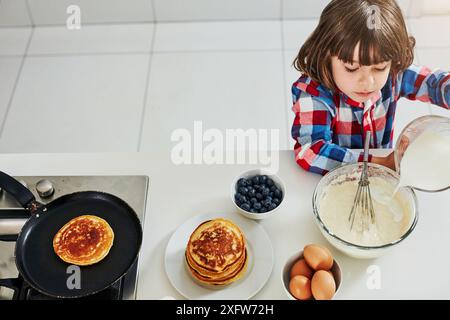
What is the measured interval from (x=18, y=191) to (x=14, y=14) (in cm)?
199

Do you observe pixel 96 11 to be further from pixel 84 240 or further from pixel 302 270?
pixel 302 270

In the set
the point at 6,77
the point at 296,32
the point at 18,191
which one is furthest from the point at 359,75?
the point at 6,77

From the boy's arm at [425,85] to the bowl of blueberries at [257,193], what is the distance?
50 centimetres

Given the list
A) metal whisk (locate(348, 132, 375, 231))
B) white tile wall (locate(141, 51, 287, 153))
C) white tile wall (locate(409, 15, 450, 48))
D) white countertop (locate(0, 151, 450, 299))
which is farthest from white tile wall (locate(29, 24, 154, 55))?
metal whisk (locate(348, 132, 375, 231))

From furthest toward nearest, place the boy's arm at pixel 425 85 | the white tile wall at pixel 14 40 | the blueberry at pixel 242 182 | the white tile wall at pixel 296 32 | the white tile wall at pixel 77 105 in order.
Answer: the white tile wall at pixel 14 40, the white tile wall at pixel 296 32, the white tile wall at pixel 77 105, the boy's arm at pixel 425 85, the blueberry at pixel 242 182

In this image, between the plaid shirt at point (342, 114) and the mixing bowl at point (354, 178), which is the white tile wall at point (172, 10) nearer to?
the plaid shirt at point (342, 114)

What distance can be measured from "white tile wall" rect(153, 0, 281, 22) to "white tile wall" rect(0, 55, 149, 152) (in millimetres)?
327

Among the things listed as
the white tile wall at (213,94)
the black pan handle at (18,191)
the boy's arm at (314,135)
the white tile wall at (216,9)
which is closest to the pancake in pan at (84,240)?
the black pan handle at (18,191)

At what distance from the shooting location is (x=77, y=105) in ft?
8.41

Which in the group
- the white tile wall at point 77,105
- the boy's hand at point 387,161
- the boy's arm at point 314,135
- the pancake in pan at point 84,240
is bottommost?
the pancake in pan at point 84,240

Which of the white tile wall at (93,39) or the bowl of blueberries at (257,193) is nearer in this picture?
the bowl of blueberries at (257,193)

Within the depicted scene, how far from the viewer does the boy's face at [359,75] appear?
4.04 feet

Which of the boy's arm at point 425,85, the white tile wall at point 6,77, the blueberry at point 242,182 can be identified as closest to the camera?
the blueberry at point 242,182
